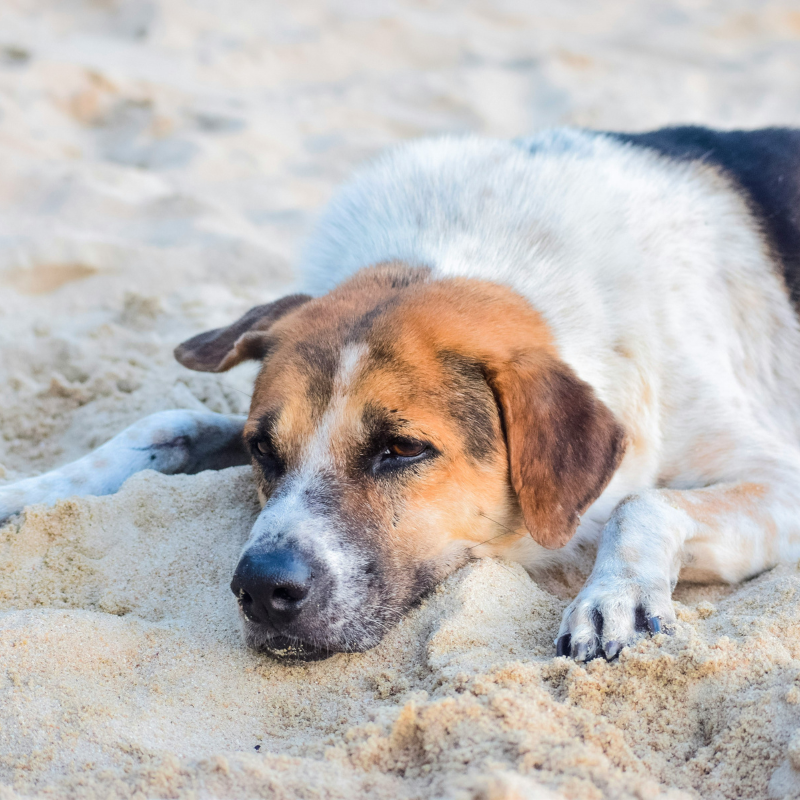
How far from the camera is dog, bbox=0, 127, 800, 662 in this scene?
2.54 m

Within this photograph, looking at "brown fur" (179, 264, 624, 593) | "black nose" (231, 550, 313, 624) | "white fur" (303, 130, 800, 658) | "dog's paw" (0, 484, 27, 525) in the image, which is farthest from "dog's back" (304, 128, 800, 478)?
"dog's paw" (0, 484, 27, 525)

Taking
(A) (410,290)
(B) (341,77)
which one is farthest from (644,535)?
(B) (341,77)

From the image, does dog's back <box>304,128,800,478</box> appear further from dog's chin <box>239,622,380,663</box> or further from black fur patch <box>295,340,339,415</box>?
dog's chin <box>239,622,380,663</box>

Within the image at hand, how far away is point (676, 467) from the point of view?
3.22m

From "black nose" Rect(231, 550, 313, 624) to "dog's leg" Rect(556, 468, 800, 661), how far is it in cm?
72

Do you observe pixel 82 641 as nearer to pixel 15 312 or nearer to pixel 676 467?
pixel 676 467

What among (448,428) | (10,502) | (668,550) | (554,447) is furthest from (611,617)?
(10,502)

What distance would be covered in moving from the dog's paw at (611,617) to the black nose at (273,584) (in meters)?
0.72

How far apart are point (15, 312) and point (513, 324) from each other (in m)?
3.15

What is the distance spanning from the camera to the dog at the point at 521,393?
2.54 metres

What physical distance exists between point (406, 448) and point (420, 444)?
5 cm

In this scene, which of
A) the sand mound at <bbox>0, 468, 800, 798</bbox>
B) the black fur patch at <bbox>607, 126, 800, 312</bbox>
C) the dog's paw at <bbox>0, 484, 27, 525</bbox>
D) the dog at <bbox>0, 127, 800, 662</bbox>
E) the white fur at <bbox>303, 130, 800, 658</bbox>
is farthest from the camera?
the black fur patch at <bbox>607, 126, 800, 312</bbox>

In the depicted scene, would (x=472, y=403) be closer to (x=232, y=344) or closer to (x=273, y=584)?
(x=273, y=584)

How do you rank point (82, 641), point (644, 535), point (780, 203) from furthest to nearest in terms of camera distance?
1. point (780, 203)
2. point (644, 535)
3. point (82, 641)
